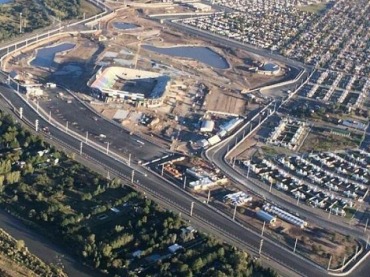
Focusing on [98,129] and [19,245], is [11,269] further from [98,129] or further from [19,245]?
[98,129]

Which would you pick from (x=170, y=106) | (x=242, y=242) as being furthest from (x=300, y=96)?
(x=242, y=242)

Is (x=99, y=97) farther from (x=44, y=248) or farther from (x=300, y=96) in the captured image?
(x=44, y=248)

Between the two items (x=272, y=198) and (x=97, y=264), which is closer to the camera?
(x=97, y=264)

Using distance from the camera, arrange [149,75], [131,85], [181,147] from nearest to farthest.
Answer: [181,147]
[131,85]
[149,75]

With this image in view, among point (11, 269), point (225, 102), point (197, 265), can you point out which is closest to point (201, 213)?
point (197, 265)

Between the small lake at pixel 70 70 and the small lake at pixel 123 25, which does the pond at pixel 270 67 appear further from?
the small lake at pixel 70 70

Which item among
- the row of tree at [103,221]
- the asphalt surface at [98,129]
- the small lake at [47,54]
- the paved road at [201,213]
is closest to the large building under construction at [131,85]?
the asphalt surface at [98,129]

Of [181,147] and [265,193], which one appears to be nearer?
[265,193]
